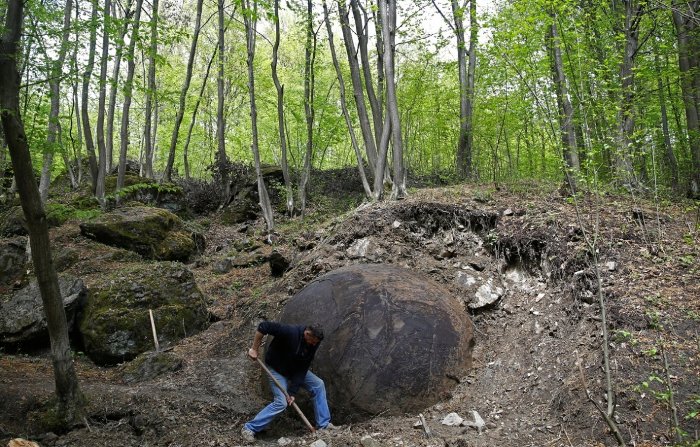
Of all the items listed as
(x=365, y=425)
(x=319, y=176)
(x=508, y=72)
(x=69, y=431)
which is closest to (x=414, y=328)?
(x=365, y=425)

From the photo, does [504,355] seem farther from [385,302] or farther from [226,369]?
[226,369]

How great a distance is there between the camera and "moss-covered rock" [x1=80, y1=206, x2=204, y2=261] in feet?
33.8

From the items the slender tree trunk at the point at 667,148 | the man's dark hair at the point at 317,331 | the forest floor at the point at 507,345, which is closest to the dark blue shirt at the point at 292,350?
the man's dark hair at the point at 317,331

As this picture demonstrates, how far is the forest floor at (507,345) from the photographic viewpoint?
4.46 meters

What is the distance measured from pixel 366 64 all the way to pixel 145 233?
22.3ft

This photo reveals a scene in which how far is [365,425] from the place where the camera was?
4934mm

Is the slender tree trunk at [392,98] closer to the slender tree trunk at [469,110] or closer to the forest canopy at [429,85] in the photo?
the forest canopy at [429,85]

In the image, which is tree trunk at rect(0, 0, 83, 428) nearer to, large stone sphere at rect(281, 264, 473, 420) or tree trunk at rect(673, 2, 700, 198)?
large stone sphere at rect(281, 264, 473, 420)

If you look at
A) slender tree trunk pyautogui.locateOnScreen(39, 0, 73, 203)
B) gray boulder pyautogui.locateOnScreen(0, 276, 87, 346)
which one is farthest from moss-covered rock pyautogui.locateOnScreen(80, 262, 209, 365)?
slender tree trunk pyautogui.locateOnScreen(39, 0, 73, 203)

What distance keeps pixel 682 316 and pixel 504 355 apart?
6.41 ft

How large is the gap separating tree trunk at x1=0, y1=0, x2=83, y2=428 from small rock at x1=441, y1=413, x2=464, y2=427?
3.97m

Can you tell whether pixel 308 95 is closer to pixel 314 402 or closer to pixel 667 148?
pixel 667 148

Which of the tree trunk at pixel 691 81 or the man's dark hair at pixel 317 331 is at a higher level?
the tree trunk at pixel 691 81

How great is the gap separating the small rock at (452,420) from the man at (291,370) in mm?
1217
